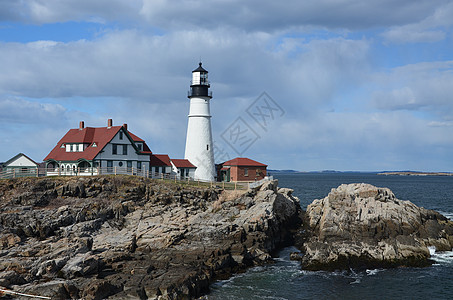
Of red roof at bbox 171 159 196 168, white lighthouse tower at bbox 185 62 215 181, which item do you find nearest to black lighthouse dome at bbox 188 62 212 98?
white lighthouse tower at bbox 185 62 215 181

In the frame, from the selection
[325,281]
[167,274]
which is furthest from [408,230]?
[167,274]

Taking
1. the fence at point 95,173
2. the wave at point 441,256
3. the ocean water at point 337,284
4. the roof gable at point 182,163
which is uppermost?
the roof gable at point 182,163

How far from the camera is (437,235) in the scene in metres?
35.0

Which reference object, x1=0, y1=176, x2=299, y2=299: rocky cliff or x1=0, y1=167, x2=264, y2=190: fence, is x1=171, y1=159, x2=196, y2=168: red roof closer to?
x1=0, y1=167, x2=264, y2=190: fence

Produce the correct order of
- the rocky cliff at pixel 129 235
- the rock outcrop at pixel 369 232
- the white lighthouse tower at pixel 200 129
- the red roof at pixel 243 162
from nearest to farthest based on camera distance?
the rocky cliff at pixel 129 235
the rock outcrop at pixel 369 232
the white lighthouse tower at pixel 200 129
the red roof at pixel 243 162

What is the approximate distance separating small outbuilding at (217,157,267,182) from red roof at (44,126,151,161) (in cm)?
1001

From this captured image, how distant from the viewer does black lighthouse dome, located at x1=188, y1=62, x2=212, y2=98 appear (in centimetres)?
4925

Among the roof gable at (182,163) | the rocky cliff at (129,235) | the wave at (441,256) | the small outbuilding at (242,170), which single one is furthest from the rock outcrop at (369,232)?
the roof gable at (182,163)

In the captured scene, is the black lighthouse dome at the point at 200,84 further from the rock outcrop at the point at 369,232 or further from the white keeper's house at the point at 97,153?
the rock outcrop at the point at 369,232

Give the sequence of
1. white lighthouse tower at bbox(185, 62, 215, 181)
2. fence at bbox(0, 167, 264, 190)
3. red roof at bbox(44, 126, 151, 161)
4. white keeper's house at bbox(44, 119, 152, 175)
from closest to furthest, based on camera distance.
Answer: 1. fence at bbox(0, 167, 264, 190)
2. white keeper's house at bbox(44, 119, 152, 175)
3. red roof at bbox(44, 126, 151, 161)
4. white lighthouse tower at bbox(185, 62, 215, 181)

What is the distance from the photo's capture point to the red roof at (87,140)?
150 feet

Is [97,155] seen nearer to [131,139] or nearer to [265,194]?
[131,139]

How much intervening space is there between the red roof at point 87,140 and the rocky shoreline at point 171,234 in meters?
5.36

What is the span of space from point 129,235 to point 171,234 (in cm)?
318
